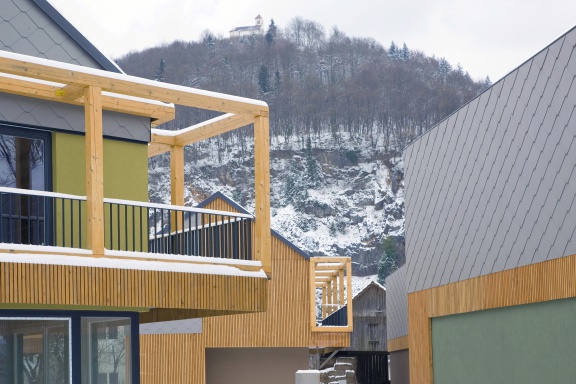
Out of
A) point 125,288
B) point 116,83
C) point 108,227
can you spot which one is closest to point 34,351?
point 125,288

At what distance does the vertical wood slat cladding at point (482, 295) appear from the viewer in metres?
15.0

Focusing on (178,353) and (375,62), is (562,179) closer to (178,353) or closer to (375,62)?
(178,353)

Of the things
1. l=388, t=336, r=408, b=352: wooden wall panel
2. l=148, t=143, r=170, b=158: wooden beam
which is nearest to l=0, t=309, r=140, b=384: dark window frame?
l=148, t=143, r=170, b=158: wooden beam

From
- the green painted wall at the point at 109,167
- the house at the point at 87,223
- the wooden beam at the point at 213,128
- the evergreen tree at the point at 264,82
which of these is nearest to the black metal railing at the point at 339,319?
the wooden beam at the point at 213,128

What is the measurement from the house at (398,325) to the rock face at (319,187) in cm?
5810

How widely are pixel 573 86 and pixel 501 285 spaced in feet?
13.7

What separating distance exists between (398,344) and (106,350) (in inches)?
861

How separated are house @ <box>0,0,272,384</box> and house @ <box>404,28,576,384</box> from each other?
177 inches

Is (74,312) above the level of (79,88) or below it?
below

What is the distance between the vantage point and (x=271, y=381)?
94.2 feet

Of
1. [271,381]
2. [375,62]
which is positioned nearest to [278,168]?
[375,62]

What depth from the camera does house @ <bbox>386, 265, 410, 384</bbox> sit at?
33125 mm

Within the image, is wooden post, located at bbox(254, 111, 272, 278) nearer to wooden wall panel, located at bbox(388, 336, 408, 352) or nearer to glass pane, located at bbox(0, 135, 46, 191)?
glass pane, located at bbox(0, 135, 46, 191)

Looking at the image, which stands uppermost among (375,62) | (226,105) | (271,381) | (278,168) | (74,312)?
(375,62)
